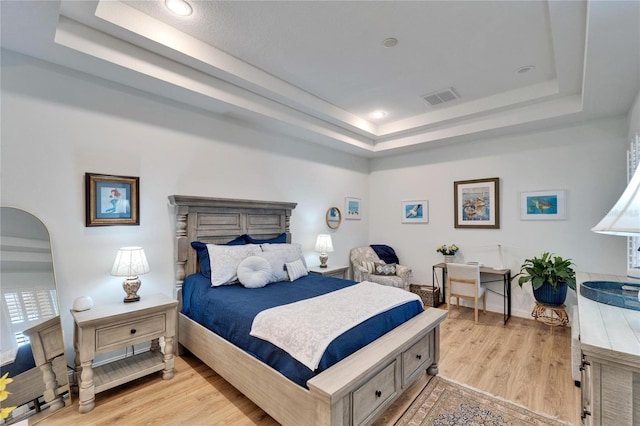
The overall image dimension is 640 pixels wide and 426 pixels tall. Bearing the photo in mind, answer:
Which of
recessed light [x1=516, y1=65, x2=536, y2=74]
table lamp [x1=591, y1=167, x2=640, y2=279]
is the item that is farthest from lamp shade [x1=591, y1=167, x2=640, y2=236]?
recessed light [x1=516, y1=65, x2=536, y2=74]

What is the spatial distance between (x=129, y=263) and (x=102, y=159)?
99 centimetres

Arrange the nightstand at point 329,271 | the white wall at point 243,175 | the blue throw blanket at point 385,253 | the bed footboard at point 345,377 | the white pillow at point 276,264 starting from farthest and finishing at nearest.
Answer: the blue throw blanket at point 385,253, the nightstand at point 329,271, the white pillow at point 276,264, the white wall at point 243,175, the bed footboard at point 345,377

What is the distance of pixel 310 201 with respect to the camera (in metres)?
4.56

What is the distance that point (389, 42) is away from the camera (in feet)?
8.44

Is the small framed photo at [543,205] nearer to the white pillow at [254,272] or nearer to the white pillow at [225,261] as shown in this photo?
the white pillow at [254,272]

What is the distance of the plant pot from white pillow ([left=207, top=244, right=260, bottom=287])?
3.39m

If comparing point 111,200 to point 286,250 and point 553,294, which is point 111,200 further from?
point 553,294

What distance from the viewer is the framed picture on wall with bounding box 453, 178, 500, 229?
14.0 feet

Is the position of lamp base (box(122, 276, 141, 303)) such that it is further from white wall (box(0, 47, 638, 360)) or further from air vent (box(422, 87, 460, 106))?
air vent (box(422, 87, 460, 106))

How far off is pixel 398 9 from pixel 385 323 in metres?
2.34

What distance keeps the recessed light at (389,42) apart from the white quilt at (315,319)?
7.29 feet

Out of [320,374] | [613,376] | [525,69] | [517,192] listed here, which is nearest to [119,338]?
[320,374]

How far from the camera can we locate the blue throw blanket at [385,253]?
5.11m

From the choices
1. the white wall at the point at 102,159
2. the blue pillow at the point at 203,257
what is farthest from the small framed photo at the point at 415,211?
the blue pillow at the point at 203,257
